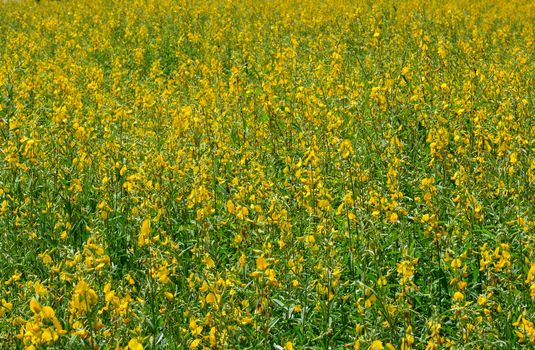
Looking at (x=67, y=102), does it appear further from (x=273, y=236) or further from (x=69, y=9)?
(x=69, y=9)

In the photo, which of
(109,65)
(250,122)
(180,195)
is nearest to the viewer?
(180,195)

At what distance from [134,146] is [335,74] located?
87.3 inches

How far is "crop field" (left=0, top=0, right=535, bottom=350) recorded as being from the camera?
9.51ft

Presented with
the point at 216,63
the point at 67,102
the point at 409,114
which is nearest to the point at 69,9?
the point at 216,63

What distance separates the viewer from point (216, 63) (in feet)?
23.7

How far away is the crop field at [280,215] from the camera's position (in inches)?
114

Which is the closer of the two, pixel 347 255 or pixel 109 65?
pixel 347 255

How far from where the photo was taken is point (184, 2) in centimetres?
1184

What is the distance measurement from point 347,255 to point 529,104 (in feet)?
8.75

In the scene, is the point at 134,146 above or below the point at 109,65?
above

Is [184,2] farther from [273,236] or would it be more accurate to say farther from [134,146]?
[273,236]

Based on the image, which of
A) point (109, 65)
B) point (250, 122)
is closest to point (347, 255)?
point (250, 122)

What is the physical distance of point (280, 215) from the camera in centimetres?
351

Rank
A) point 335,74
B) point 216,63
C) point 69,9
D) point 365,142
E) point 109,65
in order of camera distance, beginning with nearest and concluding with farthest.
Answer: point 365,142, point 335,74, point 216,63, point 109,65, point 69,9
